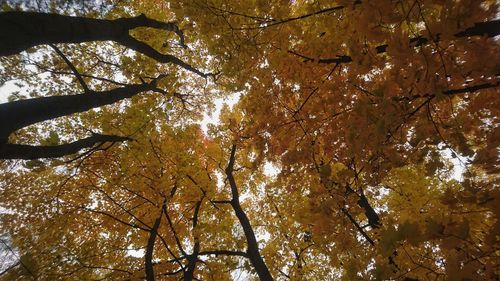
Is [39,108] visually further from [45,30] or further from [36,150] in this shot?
[45,30]

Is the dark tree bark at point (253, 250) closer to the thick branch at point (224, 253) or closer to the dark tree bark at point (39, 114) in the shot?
the thick branch at point (224, 253)

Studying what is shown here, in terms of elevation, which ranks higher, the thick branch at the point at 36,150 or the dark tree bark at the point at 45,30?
the dark tree bark at the point at 45,30

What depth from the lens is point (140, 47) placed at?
5188 millimetres

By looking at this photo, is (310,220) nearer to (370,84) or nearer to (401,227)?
(401,227)

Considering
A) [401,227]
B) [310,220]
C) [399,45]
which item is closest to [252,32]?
[399,45]

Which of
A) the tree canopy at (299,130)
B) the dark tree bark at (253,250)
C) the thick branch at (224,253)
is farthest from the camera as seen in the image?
the thick branch at (224,253)

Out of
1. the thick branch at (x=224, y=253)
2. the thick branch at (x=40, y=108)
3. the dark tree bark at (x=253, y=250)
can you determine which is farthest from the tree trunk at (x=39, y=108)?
the dark tree bark at (x=253, y=250)

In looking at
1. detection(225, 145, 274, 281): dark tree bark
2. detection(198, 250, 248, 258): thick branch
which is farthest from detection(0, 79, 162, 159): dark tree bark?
detection(225, 145, 274, 281): dark tree bark

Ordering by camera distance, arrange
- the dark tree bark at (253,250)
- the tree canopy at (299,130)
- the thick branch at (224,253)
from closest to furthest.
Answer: the tree canopy at (299,130) → the dark tree bark at (253,250) → the thick branch at (224,253)

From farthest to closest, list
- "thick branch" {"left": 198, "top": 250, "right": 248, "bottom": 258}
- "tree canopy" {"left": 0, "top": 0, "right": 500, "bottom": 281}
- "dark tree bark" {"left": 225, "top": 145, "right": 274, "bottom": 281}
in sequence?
1. "thick branch" {"left": 198, "top": 250, "right": 248, "bottom": 258}
2. "dark tree bark" {"left": 225, "top": 145, "right": 274, "bottom": 281}
3. "tree canopy" {"left": 0, "top": 0, "right": 500, "bottom": 281}

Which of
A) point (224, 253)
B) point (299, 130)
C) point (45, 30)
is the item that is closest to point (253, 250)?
point (224, 253)

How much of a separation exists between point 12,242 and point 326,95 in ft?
26.6

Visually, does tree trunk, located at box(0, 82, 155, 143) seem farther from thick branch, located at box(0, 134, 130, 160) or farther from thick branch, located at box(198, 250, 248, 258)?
thick branch, located at box(198, 250, 248, 258)

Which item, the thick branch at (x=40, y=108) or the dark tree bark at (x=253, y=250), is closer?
the thick branch at (x=40, y=108)
